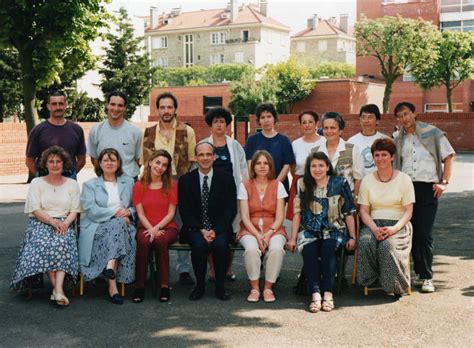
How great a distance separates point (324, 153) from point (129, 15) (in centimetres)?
4103

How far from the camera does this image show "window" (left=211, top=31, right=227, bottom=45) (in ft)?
307

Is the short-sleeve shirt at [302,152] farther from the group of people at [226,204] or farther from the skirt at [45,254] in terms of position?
the skirt at [45,254]

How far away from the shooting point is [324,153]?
22.6 ft

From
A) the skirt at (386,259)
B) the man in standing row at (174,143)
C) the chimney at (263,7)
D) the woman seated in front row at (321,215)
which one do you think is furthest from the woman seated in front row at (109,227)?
the chimney at (263,7)

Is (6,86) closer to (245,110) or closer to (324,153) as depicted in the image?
(245,110)

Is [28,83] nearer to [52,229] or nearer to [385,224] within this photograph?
[52,229]

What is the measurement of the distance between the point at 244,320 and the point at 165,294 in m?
1.07

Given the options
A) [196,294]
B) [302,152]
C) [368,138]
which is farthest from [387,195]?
[196,294]

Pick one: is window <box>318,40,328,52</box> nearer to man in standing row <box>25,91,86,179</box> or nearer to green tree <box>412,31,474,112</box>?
green tree <box>412,31,474,112</box>

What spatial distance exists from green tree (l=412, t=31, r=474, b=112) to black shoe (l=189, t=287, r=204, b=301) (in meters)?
37.1

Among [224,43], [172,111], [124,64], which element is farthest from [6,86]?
[224,43]

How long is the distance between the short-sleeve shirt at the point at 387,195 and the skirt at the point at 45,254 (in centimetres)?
305

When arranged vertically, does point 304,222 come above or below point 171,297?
above

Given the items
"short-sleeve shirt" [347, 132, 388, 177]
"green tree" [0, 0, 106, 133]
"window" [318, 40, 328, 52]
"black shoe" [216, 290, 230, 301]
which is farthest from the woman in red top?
"window" [318, 40, 328, 52]
